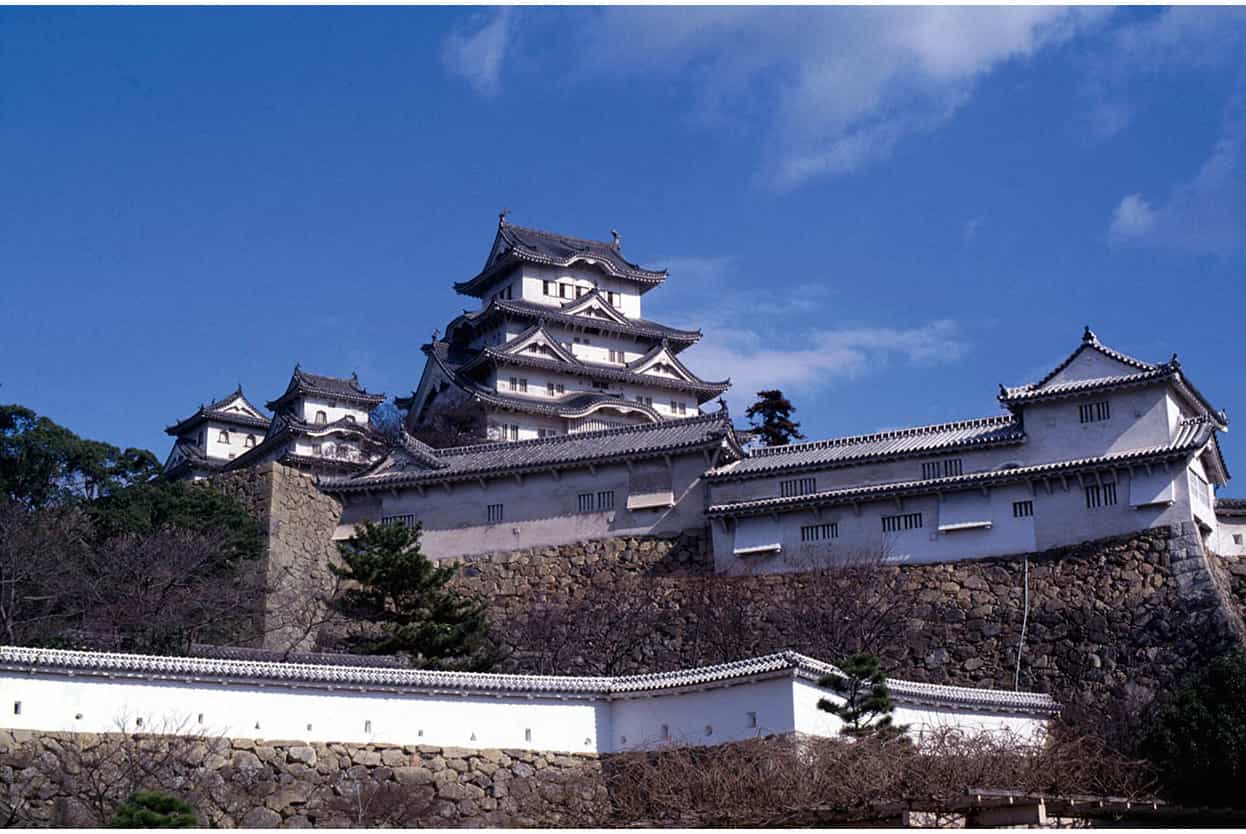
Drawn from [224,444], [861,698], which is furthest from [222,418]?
[861,698]

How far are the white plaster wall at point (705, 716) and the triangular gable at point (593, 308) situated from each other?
993 inches

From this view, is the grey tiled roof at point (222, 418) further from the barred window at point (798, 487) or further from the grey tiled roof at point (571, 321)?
the barred window at point (798, 487)

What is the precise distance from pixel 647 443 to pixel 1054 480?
26.0 feet

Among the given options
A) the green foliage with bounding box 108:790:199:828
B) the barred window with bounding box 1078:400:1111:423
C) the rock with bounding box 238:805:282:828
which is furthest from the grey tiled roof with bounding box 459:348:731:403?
the green foliage with bounding box 108:790:199:828

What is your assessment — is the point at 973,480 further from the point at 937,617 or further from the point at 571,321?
the point at 571,321

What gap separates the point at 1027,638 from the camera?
27.7 metres

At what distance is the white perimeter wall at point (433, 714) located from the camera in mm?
21406

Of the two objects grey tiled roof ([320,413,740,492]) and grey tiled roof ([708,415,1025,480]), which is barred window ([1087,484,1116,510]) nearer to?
grey tiled roof ([708,415,1025,480])

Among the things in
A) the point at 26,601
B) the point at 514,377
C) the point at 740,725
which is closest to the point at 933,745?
the point at 740,725

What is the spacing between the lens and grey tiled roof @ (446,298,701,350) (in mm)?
46906

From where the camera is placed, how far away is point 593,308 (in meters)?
48.3

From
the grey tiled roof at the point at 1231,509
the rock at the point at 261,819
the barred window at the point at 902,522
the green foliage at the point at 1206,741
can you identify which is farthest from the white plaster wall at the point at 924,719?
the rock at the point at 261,819

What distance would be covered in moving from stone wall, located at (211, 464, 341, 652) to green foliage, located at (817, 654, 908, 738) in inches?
530

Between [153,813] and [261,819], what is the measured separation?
440 cm
